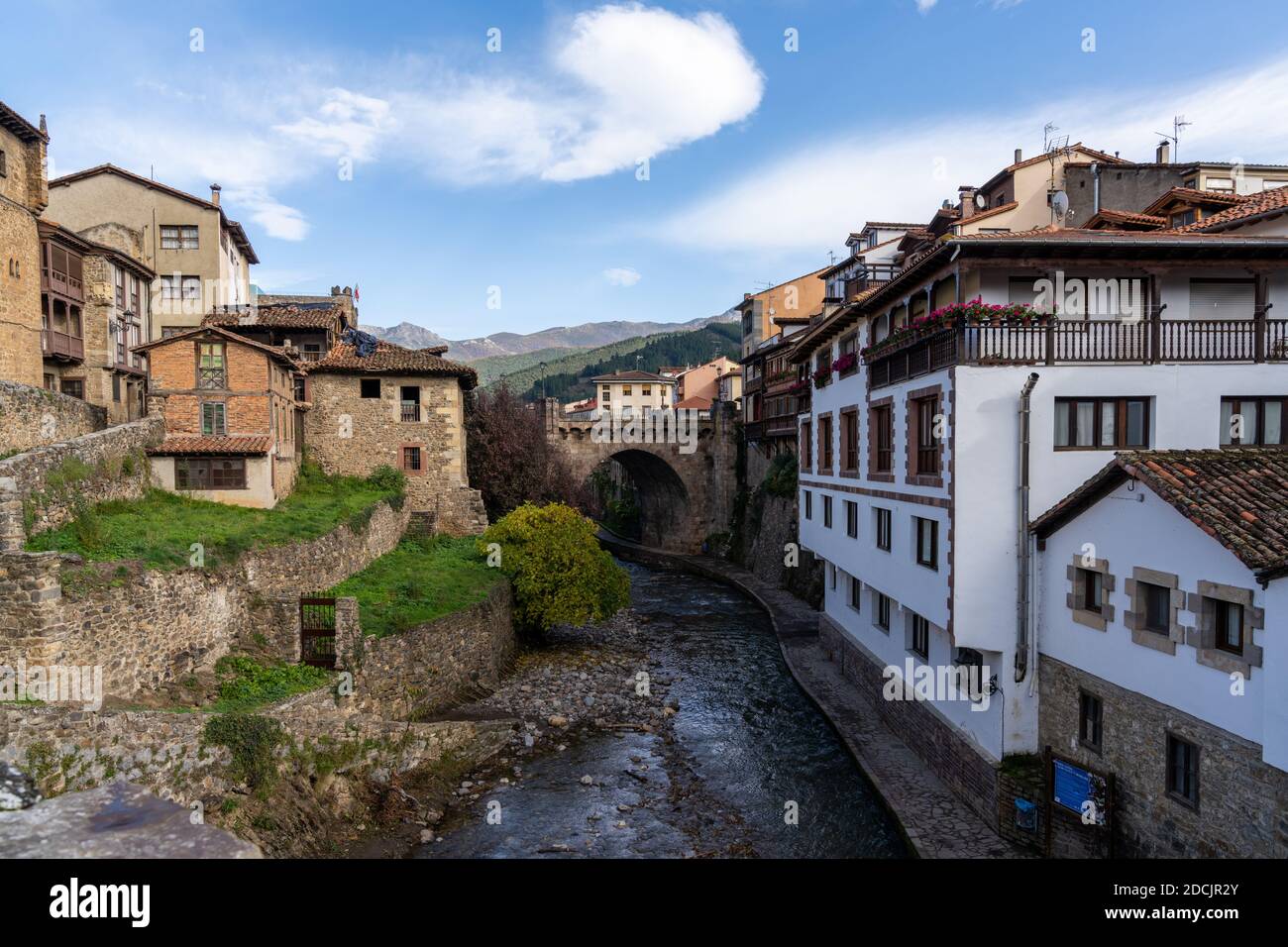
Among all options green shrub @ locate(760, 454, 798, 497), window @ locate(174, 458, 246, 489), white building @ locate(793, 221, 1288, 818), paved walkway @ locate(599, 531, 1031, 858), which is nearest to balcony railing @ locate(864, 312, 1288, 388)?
white building @ locate(793, 221, 1288, 818)

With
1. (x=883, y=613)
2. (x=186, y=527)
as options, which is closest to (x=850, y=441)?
(x=883, y=613)

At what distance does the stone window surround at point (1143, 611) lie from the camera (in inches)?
425

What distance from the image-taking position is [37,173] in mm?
27031

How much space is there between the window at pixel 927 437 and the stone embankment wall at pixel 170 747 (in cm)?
1369

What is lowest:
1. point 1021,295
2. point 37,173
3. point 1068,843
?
point 1068,843

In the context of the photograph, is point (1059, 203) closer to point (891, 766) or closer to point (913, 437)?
point (913, 437)

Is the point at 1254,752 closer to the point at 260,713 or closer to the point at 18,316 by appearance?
the point at 260,713

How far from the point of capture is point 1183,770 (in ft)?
35.2

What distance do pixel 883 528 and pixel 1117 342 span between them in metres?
7.39

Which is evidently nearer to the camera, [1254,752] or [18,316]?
[1254,752]

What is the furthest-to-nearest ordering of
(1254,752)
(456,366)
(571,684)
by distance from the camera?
(456,366) < (571,684) < (1254,752)
